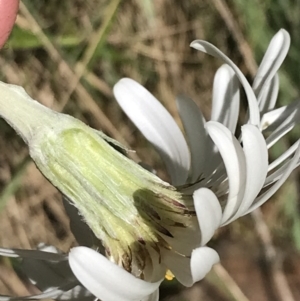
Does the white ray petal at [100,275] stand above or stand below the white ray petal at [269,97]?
below

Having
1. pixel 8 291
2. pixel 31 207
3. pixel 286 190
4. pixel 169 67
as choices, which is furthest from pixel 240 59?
pixel 8 291

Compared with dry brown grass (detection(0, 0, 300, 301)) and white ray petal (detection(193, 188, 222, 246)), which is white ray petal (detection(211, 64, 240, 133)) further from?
dry brown grass (detection(0, 0, 300, 301))

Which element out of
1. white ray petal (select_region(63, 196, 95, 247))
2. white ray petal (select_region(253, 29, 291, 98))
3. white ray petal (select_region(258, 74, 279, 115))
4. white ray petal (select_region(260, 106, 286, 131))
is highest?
white ray petal (select_region(253, 29, 291, 98))

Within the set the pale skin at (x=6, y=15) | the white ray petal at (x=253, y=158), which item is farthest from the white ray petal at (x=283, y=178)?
the pale skin at (x=6, y=15)

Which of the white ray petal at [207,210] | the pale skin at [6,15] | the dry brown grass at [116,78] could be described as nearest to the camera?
the white ray petal at [207,210]

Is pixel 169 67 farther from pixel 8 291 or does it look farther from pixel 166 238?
pixel 166 238

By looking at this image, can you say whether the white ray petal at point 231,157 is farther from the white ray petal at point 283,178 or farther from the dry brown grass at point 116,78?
the dry brown grass at point 116,78

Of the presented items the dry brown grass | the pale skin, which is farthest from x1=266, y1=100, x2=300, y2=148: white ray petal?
the dry brown grass

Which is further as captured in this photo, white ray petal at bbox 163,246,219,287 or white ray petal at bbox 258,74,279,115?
white ray petal at bbox 258,74,279,115

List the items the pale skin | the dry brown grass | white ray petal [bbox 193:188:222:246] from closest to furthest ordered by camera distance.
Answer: white ray petal [bbox 193:188:222:246]
the pale skin
the dry brown grass
